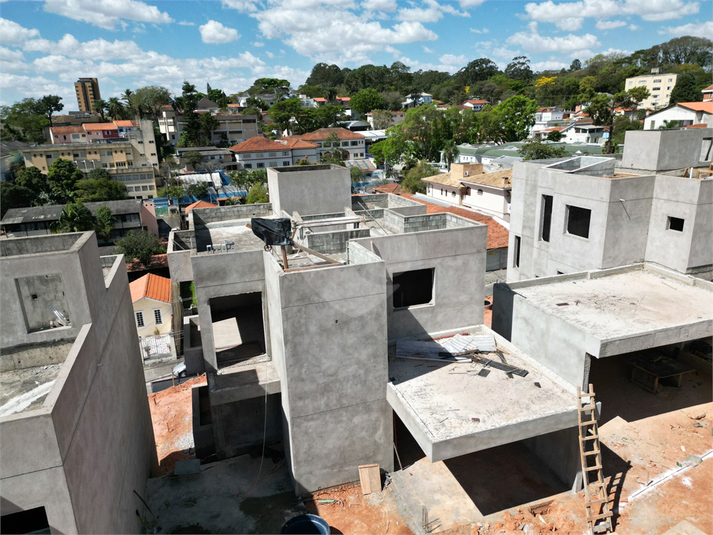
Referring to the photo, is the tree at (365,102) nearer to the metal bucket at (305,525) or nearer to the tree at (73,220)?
the tree at (73,220)

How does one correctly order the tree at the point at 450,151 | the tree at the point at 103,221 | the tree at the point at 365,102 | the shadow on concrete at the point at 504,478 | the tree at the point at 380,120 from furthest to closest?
the tree at the point at 365,102
the tree at the point at 380,120
the tree at the point at 450,151
the tree at the point at 103,221
the shadow on concrete at the point at 504,478

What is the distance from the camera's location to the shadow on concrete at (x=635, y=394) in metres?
16.7

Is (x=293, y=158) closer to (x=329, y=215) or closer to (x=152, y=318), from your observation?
(x=152, y=318)

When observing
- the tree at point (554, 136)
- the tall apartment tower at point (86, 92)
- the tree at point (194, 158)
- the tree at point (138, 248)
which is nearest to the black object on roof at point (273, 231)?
the tree at point (138, 248)

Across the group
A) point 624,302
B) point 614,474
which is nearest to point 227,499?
point 614,474

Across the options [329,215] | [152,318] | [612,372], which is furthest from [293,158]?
[612,372]

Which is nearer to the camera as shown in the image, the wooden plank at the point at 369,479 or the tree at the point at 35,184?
the wooden plank at the point at 369,479

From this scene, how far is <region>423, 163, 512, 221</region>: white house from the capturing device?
4138cm

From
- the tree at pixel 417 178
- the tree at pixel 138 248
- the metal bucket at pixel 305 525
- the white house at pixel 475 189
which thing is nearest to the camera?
the metal bucket at pixel 305 525

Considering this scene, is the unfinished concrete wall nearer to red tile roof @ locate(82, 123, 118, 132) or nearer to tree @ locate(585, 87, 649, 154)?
tree @ locate(585, 87, 649, 154)

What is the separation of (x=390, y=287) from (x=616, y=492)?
8735 millimetres

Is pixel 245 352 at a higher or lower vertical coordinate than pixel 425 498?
higher

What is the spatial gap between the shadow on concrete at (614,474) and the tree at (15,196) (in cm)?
6812

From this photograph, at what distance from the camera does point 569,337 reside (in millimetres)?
15086
